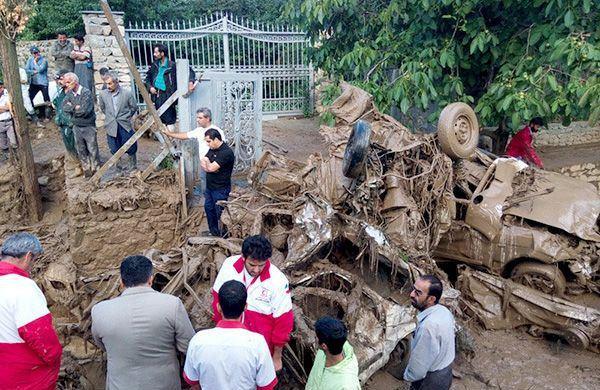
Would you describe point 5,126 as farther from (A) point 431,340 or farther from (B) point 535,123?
(B) point 535,123

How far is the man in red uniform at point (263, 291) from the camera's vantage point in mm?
3260

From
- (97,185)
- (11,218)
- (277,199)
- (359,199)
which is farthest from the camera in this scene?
(11,218)

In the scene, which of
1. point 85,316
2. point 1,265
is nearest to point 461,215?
point 85,316

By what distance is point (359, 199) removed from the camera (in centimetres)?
532

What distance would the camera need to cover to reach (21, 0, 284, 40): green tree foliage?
12484mm

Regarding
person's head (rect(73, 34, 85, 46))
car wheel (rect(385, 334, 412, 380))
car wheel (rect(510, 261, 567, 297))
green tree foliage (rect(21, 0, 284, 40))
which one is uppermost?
green tree foliage (rect(21, 0, 284, 40))

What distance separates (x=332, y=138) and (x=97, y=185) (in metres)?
3.72

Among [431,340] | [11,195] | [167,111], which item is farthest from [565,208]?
[11,195]

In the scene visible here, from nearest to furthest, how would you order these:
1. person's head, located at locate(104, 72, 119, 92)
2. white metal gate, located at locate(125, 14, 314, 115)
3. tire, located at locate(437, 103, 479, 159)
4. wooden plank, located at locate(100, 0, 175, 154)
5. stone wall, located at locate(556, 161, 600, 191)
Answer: wooden plank, located at locate(100, 0, 175, 154) → tire, located at locate(437, 103, 479, 159) → person's head, located at locate(104, 72, 119, 92) → stone wall, located at locate(556, 161, 600, 191) → white metal gate, located at locate(125, 14, 314, 115)

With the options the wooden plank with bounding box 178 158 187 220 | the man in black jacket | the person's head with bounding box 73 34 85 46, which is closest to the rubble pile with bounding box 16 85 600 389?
the wooden plank with bounding box 178 158 187 220

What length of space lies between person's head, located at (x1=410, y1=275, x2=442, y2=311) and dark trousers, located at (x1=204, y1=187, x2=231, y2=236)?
3.28 metres

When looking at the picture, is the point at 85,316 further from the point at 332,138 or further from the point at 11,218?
the point at 11,218

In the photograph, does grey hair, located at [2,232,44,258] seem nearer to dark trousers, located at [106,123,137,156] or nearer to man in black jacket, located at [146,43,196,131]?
dark trousers, located at [106,123,137,156]

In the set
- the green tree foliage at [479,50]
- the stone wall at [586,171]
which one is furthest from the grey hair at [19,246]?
the stone wall at [586,171]
